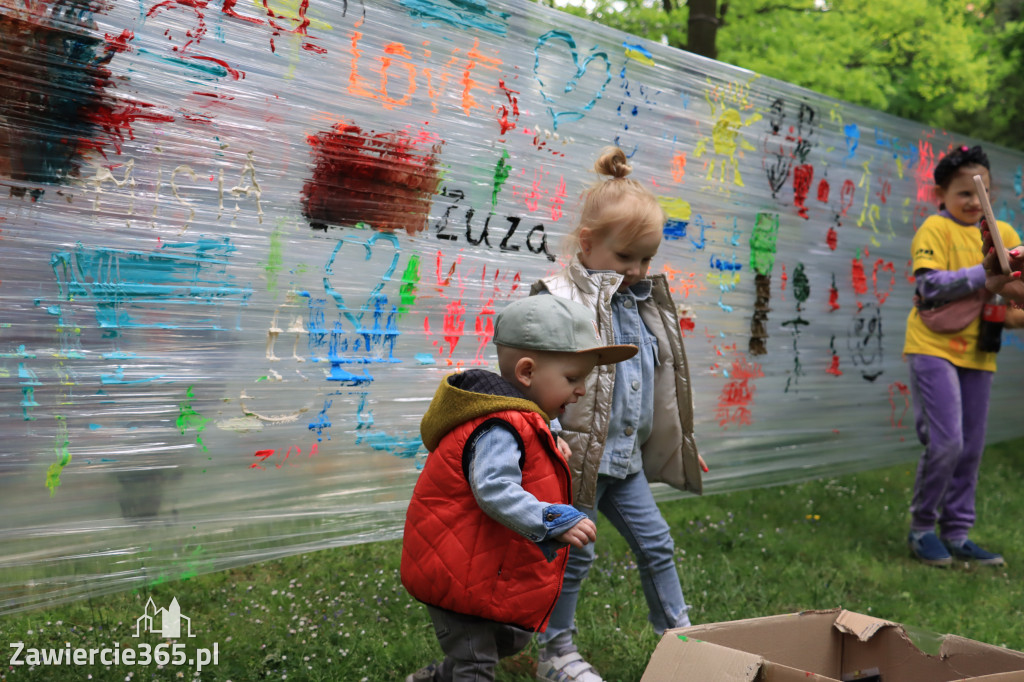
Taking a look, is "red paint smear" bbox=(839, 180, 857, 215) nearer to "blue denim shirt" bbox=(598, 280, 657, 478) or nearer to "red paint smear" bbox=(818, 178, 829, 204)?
"red paint smear" bbox=(818, 178, 829, 204)

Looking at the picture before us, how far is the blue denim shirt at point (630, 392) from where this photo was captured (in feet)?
8.21

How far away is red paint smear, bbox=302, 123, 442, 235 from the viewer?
2822 mm

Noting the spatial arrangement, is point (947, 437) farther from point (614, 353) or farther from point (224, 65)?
point (224, 65)

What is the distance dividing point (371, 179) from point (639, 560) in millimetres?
1532

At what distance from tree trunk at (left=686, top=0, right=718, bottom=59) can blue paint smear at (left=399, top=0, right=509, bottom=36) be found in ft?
8.51

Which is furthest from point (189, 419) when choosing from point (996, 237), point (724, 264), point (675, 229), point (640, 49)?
point (996, 237)

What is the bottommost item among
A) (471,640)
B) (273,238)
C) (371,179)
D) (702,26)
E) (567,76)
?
(471,640)

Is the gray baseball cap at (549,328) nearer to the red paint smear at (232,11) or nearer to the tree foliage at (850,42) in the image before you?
the red paint smear at (232,11)

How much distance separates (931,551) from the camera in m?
3.87

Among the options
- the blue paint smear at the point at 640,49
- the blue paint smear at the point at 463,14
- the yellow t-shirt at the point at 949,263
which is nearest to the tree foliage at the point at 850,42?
the yellow t-shirt at the point at 949,263

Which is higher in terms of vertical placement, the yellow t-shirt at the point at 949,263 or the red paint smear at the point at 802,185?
the red paint smear at the point at 802,185

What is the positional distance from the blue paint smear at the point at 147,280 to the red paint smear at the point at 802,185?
299 cm

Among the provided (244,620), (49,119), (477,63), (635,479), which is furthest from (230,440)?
(477,63)

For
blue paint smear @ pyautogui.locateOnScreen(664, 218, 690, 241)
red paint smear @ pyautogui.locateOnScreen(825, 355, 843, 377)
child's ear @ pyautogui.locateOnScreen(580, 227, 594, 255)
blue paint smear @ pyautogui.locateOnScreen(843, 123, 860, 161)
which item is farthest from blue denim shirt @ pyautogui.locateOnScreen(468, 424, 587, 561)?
blue paint smear @ pyautogui.locateOnScreen(843, 123, 860, 161)
